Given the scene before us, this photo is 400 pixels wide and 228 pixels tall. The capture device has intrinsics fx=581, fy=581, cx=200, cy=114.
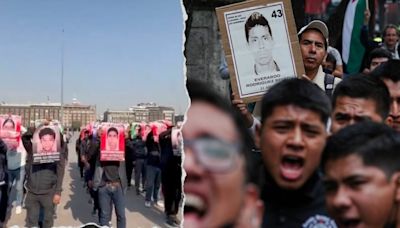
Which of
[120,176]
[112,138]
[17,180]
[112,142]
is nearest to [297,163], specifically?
[112,138]

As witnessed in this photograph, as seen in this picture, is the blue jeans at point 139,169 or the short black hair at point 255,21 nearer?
the short black hair at point 255,21

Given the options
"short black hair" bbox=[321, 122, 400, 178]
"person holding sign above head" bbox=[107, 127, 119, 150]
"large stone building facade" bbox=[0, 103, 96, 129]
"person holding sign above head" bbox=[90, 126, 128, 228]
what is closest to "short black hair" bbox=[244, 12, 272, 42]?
"short black hair" bbox=[321, 122, 400, 178]

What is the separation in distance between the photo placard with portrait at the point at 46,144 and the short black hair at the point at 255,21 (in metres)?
2.12

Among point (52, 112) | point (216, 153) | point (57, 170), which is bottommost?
point (57, 170)

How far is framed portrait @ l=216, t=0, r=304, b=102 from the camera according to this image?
1.08 metres

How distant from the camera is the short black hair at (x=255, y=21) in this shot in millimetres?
1068

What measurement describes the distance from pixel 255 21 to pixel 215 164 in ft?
1.41

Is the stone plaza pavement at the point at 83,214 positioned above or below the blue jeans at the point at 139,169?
below

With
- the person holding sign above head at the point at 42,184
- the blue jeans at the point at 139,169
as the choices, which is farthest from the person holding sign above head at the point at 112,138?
the blue jeans at the point at 139,169

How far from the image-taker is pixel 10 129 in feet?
8.80

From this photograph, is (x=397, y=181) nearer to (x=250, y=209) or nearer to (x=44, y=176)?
(x=250, y=209)

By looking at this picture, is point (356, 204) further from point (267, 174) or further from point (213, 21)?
point (213, 21)

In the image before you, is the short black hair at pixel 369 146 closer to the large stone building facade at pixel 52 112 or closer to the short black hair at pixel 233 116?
the short black hair at pixel 233 116

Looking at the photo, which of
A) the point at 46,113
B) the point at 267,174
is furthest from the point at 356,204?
the point at 46,113
